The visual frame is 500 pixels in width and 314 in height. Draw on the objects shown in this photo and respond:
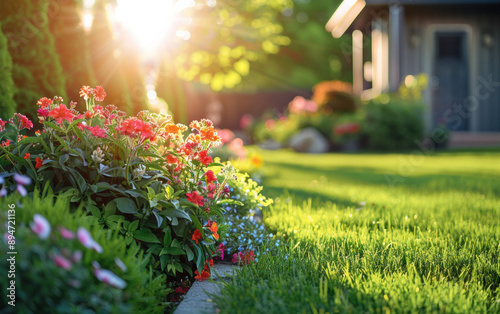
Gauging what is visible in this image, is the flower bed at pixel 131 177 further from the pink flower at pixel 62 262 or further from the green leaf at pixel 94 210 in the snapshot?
the pink flower at pixel 62 262

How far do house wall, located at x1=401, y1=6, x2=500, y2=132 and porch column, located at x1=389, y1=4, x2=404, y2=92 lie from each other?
565 mm

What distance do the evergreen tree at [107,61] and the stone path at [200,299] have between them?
2979 mm

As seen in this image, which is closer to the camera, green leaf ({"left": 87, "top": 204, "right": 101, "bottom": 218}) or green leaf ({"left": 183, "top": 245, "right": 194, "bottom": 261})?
green leaf ({"left": 87, "top": 204, "right": 101, "bottom": 218})

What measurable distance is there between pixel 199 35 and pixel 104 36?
840cm

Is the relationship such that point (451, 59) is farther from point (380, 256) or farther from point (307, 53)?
point (307, 53)

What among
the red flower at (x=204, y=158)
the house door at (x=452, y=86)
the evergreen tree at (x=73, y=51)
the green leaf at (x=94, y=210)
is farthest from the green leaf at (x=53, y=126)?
the house door at (x=452, y=86)

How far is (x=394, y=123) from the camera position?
11914mm

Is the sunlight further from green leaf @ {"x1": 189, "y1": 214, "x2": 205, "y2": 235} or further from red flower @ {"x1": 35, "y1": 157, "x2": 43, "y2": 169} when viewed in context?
green leaf @ {"x1": 189, "y1": 214, "x2": 205, "y2": 235}

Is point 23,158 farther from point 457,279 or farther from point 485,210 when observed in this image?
point 485,210

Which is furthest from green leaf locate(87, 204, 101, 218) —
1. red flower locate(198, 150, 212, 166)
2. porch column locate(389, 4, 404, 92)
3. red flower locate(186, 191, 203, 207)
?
porch column locate(389, 4, 404, 92)

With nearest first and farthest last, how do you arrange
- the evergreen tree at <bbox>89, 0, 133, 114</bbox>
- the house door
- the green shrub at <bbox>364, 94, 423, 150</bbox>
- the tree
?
the evergreen tree at <bbox>89, 0, 133, 114</bbox> → the green shrub at <bbox>364, 94, 423, 150</bbox> → the house door → the tree

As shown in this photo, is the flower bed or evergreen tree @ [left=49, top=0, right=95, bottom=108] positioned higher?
evergreen tree @ [left=49, top=0, right=95, bottom=108]

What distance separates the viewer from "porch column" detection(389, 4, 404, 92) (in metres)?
12.2

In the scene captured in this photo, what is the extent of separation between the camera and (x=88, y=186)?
260 cm
